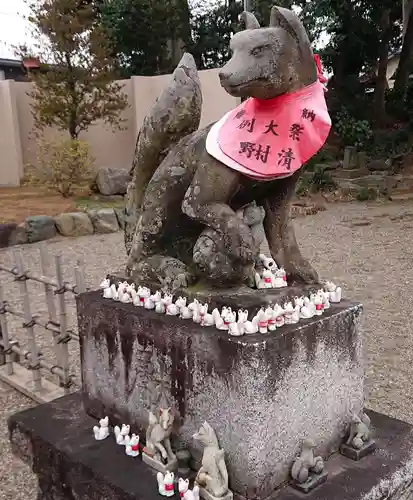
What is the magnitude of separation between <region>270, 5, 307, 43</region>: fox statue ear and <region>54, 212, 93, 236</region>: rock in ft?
23.7

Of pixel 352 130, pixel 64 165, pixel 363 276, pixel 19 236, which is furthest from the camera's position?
pixel 352 130

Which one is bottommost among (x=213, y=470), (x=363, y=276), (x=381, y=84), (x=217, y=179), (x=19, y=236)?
(x=363, y=276)

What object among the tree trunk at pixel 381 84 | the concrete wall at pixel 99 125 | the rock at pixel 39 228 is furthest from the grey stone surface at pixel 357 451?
the tree trunk at pixel 381 84

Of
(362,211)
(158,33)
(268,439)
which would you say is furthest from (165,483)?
(158,33)

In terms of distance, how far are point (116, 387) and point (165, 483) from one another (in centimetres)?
48

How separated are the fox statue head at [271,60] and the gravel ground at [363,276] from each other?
81.3 inches

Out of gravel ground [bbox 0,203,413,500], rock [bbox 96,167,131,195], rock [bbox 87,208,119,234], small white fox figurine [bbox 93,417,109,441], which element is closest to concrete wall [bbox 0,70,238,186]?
rock [bbox 96,167,131,195]

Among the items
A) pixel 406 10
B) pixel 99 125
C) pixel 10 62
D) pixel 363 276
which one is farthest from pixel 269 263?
pixel 10 62

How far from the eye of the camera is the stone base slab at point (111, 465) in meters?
1.69

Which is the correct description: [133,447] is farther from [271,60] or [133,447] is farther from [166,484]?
[271,60]

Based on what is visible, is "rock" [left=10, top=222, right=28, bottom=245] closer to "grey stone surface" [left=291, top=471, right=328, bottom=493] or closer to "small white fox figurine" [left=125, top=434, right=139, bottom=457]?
"small white fox figurine" [left=125, top=434, right=139, bottom=457]

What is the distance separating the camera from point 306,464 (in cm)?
167

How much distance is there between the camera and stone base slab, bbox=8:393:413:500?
1691 millimetres

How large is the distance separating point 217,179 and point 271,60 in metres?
0.39
